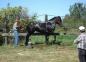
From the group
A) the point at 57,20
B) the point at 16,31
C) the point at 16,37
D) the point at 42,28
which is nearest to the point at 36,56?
the point at 16,37

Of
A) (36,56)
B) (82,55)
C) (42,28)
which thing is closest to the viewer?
(82,55)

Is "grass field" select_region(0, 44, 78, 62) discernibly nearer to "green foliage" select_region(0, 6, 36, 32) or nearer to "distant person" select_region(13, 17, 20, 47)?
"distant person" select_region(13, 17, 20, 47)

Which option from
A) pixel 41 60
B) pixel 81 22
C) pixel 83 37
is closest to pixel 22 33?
pixel 81 22

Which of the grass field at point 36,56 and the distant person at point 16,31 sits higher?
the distant person at point 16,31

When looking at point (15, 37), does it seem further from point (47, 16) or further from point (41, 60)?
point (41, 60)

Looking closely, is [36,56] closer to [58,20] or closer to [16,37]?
[16,37]

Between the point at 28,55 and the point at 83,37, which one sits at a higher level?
the point at 83,37

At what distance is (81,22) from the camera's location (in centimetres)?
2242

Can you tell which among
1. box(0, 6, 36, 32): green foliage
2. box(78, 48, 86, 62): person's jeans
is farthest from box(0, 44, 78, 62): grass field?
box(0, 6, 36, 32): green foliage

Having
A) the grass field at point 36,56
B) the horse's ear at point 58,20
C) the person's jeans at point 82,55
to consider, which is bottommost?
the grass field at point 36,56

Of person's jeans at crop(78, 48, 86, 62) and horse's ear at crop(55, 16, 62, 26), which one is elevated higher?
horse's ear at crop(55, 16, 62, 26)

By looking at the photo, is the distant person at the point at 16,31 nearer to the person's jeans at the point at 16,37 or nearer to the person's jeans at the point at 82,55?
the person's jeans at the point at 16,37

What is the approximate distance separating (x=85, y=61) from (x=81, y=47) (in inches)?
19.3

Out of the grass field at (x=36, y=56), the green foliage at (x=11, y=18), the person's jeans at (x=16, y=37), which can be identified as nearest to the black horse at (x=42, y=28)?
the person's jeans at (x=16, y=37)
